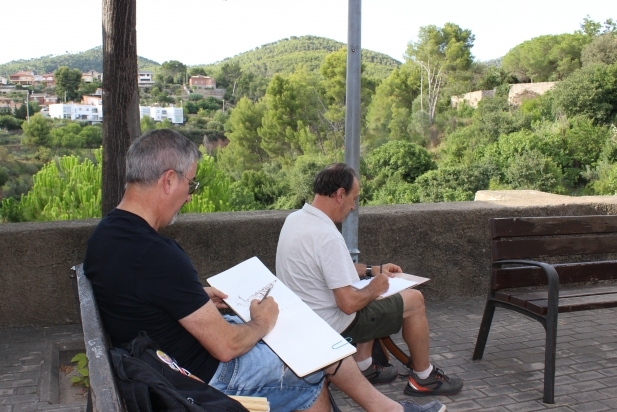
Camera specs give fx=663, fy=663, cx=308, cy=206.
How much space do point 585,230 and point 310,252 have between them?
1.87 m

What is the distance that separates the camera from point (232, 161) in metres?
66.9

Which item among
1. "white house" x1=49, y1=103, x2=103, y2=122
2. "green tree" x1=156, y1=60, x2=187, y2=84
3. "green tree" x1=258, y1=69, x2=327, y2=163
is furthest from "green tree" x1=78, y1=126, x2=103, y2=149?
"green tree" x1=156, y1=60, x2=187, y2=84

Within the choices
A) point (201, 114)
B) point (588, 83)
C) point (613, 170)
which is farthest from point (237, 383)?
point (201, 114)

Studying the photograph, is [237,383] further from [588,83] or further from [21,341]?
[588,83]

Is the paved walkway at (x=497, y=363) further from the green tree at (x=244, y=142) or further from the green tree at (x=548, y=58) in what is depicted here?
the green tree at (x=548, y=58)

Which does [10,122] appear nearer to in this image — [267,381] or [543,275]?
[543,275]

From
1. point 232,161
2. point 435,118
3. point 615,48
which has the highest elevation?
point 615,48

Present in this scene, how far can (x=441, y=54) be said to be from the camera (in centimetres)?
7938

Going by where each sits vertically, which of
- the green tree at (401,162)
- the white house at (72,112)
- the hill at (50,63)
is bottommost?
the green tree at (401,162)

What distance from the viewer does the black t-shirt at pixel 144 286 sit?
1987mm

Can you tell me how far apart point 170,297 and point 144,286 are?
9cm

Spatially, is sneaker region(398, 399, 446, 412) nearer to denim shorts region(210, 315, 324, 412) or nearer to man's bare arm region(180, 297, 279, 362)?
denim shorts region(210, 315, 324, 412)

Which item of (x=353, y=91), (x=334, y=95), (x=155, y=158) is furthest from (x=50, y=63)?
(x=155, y=158)

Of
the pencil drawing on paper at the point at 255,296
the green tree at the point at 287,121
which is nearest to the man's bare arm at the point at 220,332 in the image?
the pencil drawing on paper at the point at 255,296
